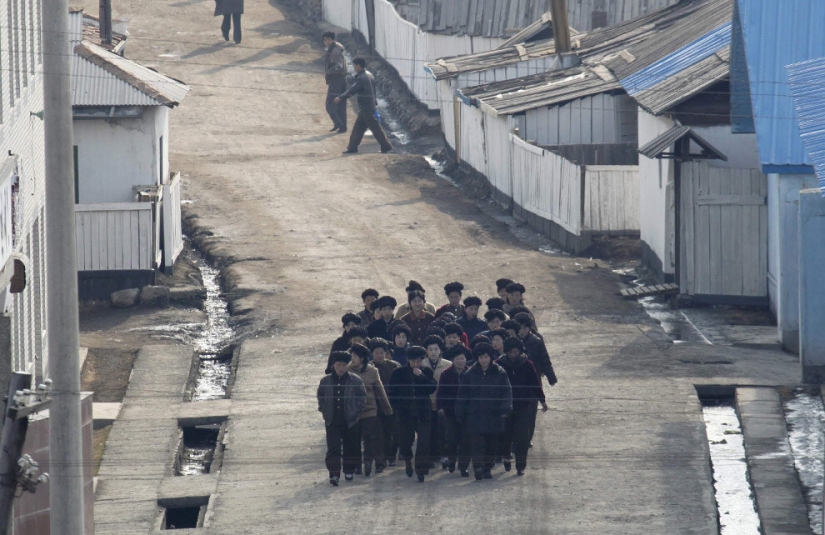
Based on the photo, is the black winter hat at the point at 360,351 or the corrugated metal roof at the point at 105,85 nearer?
the black winter hat at the point at 360,351

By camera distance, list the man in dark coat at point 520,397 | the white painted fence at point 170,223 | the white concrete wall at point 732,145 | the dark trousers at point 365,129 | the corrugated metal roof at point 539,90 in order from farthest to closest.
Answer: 1. the dark trousers at point 365,129
2. the corrugated metal roof at point 539,90
3. the white painted fence at point 170,223
4. the white concrete wall at point 732,145
5. the man in dark coat at point 520,397

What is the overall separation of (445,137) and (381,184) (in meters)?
3.80

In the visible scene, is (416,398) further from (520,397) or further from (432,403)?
(520,397)

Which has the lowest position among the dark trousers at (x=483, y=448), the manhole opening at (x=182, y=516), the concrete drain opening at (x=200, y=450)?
the manhole opening at (x=182, y=516)

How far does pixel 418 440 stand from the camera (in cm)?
1264

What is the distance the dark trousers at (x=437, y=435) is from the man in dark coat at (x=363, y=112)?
1602cm

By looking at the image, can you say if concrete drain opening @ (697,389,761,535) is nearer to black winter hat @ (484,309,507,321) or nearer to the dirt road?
the dirt road

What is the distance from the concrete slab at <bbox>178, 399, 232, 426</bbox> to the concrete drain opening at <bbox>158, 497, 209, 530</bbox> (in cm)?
220

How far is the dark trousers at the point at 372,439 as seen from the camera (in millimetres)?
12459

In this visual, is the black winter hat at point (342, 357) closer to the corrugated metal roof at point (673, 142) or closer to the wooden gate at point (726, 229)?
the corrugated metal roof at point (673, 142)

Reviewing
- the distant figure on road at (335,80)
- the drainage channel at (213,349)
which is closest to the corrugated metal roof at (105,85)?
the drainage channel at (213,349)

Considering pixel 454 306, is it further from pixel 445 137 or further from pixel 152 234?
pixel 445 137

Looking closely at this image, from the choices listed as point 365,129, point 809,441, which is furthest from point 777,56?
point 365,129

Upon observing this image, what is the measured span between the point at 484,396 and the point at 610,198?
33.1ft
